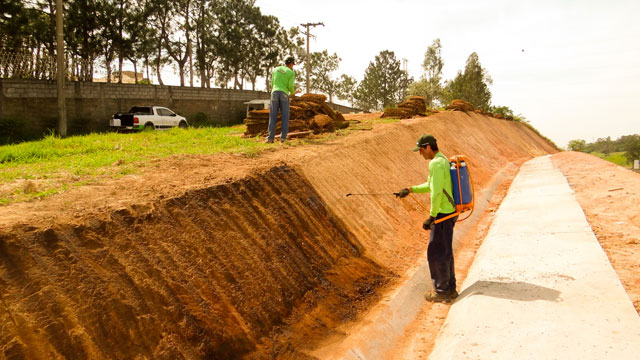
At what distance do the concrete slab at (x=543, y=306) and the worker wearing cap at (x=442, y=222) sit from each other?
1.07 ft

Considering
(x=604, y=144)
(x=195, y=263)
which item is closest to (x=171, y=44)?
(x=195, y=263)

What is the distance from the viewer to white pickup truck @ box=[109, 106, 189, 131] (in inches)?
622

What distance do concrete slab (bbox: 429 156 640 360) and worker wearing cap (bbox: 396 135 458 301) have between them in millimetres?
327

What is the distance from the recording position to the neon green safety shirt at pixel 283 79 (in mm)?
9617

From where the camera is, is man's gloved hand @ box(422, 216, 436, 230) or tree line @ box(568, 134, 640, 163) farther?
tree line @ box(568, 134, 640, 163)

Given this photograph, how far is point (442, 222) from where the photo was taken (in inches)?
215

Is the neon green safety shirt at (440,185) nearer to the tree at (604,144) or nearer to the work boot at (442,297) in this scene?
the work boot at (442,297)

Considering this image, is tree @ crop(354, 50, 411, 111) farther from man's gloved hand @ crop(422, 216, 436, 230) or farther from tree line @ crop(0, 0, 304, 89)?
man's gloved hand @ crop(422, 216, 436, 230)

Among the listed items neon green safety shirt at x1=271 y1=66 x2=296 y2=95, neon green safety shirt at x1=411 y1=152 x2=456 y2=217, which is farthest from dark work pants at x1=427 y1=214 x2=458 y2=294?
neon green safety shirt at x1=271 y1=66 x2=296 y2=95

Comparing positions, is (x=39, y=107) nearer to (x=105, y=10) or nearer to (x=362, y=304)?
(x=105, y=10)

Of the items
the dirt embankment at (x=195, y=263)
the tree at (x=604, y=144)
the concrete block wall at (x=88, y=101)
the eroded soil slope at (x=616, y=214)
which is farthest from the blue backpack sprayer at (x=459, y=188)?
the tree at (x=604, y=144)

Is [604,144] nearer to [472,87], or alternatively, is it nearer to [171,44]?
[472,87]

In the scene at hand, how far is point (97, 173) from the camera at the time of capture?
6113mm

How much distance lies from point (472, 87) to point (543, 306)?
47166mm
